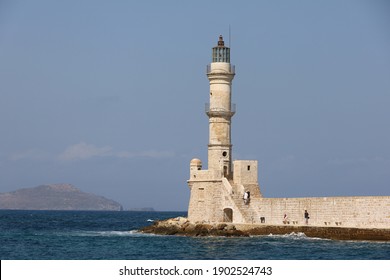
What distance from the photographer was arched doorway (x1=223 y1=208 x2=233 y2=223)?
4947 centimetres

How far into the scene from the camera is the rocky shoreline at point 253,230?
41.6 metres

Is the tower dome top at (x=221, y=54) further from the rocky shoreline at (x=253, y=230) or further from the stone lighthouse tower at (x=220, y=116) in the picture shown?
the rocky shoreline at (x=253, y=230)

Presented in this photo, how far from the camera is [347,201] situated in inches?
1692

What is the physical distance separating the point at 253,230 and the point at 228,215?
8.89 feet

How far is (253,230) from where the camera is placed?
155 ft

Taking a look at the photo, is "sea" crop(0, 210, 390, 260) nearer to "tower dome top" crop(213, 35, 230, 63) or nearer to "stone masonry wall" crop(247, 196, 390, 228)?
"stone masonry wall" crop(247, 196, 390, 228)

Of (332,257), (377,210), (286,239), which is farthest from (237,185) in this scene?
(332,257)

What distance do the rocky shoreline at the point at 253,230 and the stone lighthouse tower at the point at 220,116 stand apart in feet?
10.2

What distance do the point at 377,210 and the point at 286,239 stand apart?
467cm

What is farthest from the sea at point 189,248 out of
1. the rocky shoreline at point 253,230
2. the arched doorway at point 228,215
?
the arched doorway at point 228,215

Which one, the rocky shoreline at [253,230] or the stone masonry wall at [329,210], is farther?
the rocky shoreline at [253,230]

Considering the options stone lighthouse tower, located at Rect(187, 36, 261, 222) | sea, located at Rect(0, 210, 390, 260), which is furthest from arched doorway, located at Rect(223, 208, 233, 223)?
sea, located at Rect(0, 210, 390, 260)

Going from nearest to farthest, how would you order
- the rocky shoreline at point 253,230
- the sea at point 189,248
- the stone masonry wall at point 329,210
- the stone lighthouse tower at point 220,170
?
the sea at point 189,248
the stone masonry wall at point 329,210
the rocky shoreline at point 253,230
the stone lighthouse tower at point 220,170
